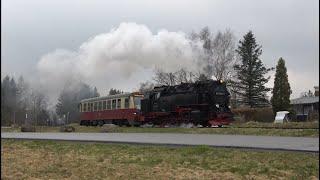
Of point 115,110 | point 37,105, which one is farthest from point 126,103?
point 37,105

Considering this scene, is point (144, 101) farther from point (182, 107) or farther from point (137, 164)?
point (137, 164)

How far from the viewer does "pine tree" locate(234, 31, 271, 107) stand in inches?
2805

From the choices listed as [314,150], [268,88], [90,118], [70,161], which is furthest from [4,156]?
[268,88]

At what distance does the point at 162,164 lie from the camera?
11.0 m

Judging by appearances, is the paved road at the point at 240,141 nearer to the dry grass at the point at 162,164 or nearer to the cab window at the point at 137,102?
the dry grass at the point at 162,164

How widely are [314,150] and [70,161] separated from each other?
580 centimetres

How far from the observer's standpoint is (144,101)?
36.5 meters

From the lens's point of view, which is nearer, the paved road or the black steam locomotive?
the paved road

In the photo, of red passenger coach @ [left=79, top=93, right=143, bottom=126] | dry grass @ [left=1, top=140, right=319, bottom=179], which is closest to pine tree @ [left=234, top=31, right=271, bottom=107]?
red passenger coach @ [left=79, top=93, right=143, bottom=126]

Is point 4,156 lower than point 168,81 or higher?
lower

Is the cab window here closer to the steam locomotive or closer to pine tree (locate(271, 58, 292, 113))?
the steam locomotive

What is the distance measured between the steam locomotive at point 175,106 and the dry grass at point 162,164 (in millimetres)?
17551

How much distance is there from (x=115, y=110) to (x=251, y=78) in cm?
3666

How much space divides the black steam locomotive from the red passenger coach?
2403mm
